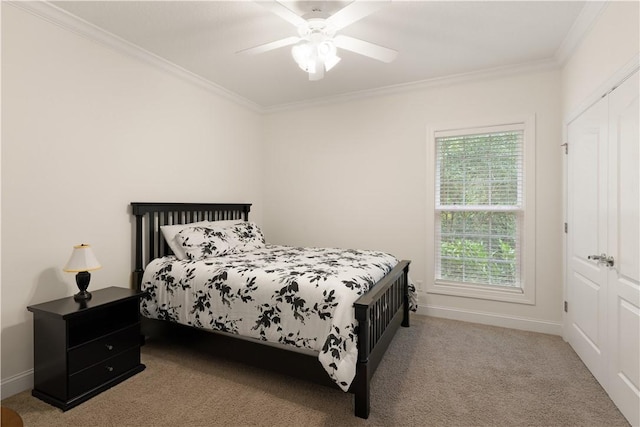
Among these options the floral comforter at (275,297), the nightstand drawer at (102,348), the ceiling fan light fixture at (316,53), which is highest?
the ceiling fan light fixture at (316,53)

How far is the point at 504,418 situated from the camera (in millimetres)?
1875

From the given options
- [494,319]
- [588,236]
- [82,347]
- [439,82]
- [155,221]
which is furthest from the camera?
[439,82]

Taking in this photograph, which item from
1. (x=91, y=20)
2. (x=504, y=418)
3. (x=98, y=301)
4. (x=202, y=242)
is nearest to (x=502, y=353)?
(x=504, y=418)

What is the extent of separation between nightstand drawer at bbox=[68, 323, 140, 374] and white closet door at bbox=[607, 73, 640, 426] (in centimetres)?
318

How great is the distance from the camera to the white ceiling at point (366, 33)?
2.30 meters

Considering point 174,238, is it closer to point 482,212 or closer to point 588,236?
point 482,212

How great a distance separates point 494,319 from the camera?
11.1ft

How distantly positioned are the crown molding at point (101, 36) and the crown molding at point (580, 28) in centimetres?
343

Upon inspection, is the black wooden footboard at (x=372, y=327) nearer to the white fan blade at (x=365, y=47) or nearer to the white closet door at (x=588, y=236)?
the white closet door at (x=588, y=236)

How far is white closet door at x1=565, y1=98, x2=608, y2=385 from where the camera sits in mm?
2197

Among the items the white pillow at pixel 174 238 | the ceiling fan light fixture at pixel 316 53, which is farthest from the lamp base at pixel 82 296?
the ceiling fan light fixture at pixel 316 53

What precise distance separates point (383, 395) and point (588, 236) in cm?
194

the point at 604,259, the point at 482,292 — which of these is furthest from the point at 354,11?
the point at 482,292

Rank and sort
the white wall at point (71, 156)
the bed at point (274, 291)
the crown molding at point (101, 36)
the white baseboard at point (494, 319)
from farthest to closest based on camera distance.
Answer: the white baseboard at point (494, 319)
the crown molding at point (101, 36)
the white wall at point (71, 156)
the bed at point (274, 291)
